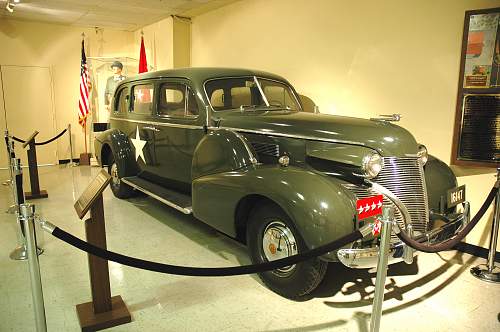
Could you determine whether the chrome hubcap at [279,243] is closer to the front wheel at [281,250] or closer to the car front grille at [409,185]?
the front wheel at [281,250]

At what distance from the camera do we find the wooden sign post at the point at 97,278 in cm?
238

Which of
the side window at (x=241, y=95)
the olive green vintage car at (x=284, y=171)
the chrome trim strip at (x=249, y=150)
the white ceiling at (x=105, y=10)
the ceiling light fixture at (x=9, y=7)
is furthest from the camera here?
the white ceiling at (x=105, y=10)

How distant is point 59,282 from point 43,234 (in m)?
1.28

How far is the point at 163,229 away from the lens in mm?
4273

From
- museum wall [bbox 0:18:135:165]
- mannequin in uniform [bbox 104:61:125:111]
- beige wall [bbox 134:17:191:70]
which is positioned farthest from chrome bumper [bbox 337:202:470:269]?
museum wall [bbox 0:18:135:165]

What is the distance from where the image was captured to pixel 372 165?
2680 mm

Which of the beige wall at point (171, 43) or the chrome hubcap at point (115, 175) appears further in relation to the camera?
the beige wall at point (171, 43)

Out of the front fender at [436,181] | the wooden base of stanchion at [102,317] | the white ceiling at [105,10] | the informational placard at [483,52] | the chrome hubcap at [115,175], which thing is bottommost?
the wooden base of stanchion at [102,317]

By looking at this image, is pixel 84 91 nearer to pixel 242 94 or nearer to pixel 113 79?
pixel 113 79

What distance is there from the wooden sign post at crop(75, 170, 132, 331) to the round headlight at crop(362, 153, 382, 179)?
169 cm

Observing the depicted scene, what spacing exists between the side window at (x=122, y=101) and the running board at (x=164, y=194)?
0.98 meters

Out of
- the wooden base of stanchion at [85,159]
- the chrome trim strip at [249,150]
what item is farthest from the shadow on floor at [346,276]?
the wooden base of stanchion at [85,159]

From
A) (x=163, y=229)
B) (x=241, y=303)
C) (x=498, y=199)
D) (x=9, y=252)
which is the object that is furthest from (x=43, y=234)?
(x=498, y=199)

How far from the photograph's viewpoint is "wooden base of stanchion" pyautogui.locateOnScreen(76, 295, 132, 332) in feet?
7.91
